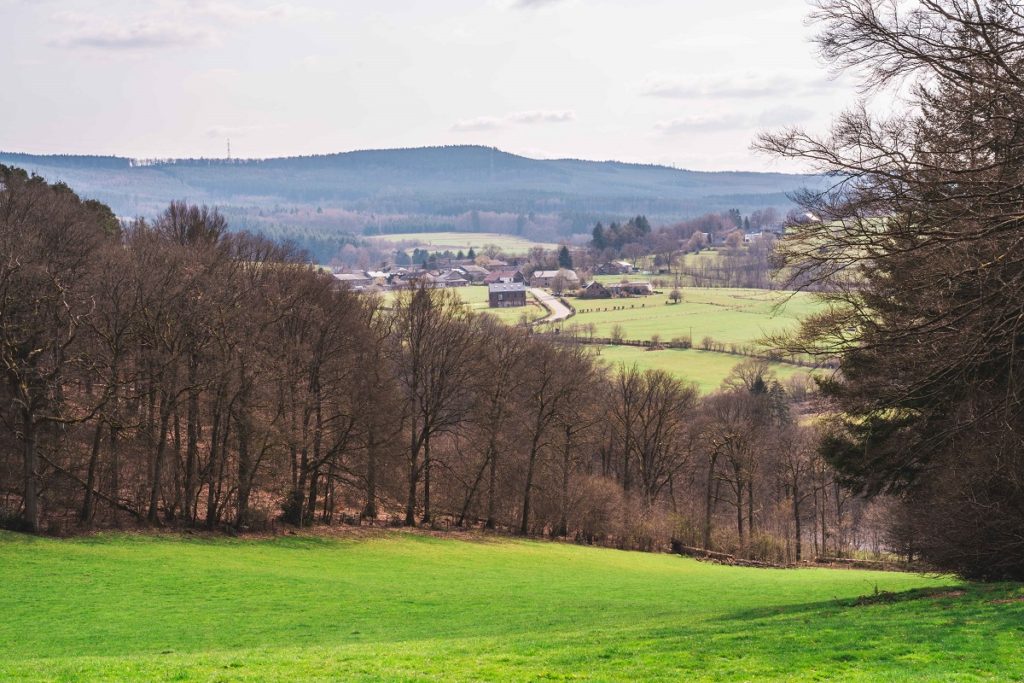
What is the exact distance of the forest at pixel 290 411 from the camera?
112 feet

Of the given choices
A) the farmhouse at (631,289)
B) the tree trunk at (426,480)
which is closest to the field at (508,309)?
the farmhouse at (631,289)

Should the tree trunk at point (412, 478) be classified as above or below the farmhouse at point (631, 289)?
below

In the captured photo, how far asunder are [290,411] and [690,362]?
2824 inches

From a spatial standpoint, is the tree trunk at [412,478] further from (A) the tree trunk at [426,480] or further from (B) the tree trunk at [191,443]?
(B) the tree trunk at [191,443]

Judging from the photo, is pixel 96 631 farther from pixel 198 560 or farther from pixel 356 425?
pixel 356 425

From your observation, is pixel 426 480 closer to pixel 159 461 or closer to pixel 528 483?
pixel 528 483

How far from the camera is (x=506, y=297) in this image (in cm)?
15438

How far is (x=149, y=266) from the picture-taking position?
36.9 meters

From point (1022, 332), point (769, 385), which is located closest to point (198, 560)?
point (1022, 332)

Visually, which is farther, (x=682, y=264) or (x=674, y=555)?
(x=682, y=264)

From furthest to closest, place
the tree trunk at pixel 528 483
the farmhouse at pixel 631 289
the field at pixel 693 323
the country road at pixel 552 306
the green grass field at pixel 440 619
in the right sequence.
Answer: the farmhouse at pixel 631 289, the country road at pixel 552 306, the field at pixel 693 323, the tree trunk at pixel 528 483, the green grass field at pixel 440 619

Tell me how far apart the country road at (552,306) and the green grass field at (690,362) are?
67.1ft

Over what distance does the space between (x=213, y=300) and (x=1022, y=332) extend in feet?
100.0

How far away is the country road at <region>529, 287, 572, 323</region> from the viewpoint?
5206 inches
